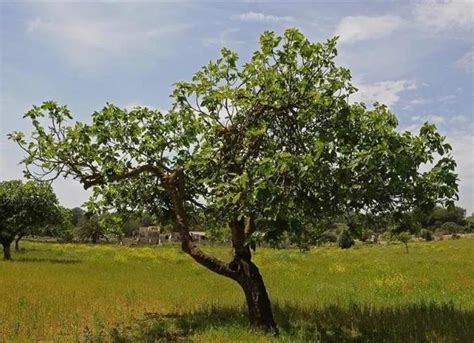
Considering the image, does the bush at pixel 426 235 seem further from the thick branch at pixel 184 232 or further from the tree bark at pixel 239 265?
Result: the thick branch at pixel 184 232

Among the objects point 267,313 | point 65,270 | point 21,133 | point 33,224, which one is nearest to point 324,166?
point 267,313

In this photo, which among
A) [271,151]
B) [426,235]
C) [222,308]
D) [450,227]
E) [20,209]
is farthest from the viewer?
[450,227]

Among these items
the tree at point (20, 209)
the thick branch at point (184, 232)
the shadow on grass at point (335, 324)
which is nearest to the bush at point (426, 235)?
the tree at point (20, 209)

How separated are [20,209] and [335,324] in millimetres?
37210

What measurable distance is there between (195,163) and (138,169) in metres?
1.91

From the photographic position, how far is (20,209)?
4359 centimetres

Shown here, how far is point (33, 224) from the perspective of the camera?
44969 mm

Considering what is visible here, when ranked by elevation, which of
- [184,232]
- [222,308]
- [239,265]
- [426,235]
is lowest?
[222,308]

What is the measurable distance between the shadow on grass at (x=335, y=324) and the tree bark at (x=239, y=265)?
52 centimetres

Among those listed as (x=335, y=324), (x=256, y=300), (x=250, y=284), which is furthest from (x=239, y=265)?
(x=335, y=324)

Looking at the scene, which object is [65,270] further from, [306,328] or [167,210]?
[306,328]

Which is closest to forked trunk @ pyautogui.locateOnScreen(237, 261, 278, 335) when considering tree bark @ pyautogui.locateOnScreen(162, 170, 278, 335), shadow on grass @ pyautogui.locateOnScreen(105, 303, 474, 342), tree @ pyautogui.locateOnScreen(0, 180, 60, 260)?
tree bark @ pyautogui.locateOnScreen(162, 170, 278, 335)

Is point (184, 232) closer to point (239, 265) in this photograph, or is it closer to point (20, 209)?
point (239, 265)

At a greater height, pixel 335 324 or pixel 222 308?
pixel 335 324
